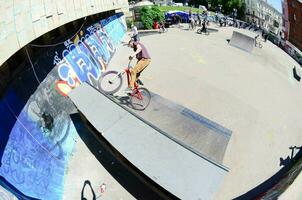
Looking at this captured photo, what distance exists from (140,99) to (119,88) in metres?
1.22

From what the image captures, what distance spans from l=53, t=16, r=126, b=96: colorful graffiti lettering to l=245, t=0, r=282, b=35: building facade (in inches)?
688

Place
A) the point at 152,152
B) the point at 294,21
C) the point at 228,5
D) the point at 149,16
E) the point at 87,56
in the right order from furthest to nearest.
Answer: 1. the point at 228,5
2. the point at 149,16
3. the point at 294,21
4. the point at 87,56
5. the point at 152,152

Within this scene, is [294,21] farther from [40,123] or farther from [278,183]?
[40,123]

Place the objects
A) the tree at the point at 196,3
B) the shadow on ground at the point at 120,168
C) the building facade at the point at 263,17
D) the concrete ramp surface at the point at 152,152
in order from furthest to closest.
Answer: the tree at the point at 196,3 < the building facade at the point at 263,17 < the shadow on ground at the point at 120,168 < the concrete ramp surface at the point at 152,152

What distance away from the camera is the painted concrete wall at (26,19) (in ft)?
34.5

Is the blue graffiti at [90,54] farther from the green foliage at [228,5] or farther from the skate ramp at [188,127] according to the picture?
the green foliage at [228,5]

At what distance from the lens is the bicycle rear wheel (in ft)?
52.6

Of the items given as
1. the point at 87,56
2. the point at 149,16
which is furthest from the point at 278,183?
the point at 149,16

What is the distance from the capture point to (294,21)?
85.9 ft

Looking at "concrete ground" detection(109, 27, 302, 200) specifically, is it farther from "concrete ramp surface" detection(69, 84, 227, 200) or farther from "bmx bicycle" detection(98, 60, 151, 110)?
"bmx bicycle" detection(98, 60, 151, 110)

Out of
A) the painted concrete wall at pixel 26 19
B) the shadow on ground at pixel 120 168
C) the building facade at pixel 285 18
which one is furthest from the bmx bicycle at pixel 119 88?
the building facade at pixel 285 18

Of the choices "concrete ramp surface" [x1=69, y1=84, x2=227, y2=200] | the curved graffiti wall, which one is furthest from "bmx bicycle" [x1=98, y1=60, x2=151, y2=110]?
the curved graffiti wall

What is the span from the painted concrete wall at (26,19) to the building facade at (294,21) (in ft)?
51.0

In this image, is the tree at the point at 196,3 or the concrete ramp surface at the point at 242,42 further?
the tree at the point at 196,3
